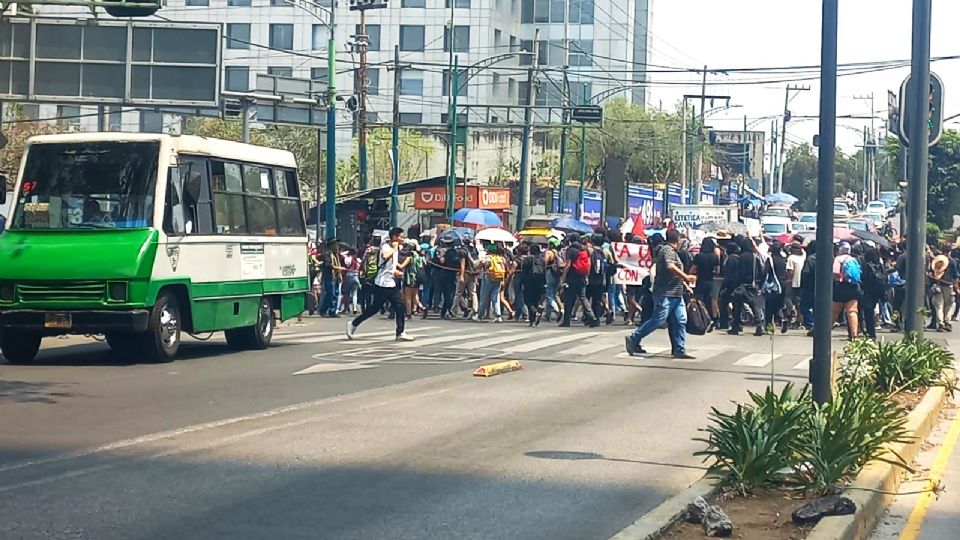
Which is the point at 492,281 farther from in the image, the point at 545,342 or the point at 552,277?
the point at 545,342

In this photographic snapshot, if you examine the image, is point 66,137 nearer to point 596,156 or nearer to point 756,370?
point 756,370

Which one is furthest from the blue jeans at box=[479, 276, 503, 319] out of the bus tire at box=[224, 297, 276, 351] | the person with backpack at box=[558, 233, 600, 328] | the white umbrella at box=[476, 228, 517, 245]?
the bus tire at box=[224, 297, 276, 351]

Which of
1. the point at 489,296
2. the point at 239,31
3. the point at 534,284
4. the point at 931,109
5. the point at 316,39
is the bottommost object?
the point at 489,296

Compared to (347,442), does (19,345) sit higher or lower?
higher

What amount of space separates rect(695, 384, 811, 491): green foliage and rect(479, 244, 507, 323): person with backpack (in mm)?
19116

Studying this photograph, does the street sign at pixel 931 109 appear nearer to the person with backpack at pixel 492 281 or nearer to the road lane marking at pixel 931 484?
the road lane marking at pixel 931 484

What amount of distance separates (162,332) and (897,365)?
27.8ft

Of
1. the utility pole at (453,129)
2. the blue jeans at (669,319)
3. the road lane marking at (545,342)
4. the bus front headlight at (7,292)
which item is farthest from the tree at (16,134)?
the blue jeans at (669,319)

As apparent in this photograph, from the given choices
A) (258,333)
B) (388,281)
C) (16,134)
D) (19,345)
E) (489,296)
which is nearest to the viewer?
(19,345)

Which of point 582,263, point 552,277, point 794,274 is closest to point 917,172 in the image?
point 794,274

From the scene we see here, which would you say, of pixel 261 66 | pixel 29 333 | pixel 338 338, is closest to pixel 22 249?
pixel 29 333

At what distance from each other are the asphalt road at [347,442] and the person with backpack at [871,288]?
5.73 m

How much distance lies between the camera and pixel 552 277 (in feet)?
91.2

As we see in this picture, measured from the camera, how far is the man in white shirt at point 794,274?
25891 mm
